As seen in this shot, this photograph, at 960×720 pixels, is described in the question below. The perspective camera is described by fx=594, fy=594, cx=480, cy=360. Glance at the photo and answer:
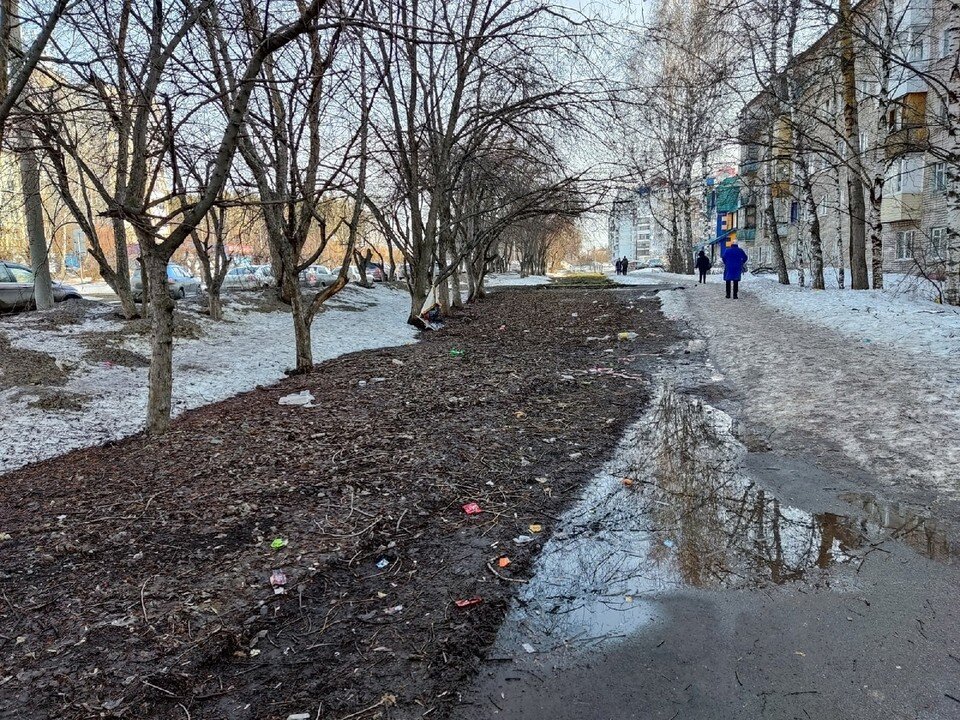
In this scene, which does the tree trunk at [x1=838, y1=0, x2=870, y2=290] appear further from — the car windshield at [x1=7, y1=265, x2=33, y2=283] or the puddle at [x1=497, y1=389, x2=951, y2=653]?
the car windshield at [x1=7, y1=265, x2=33, y2=283]

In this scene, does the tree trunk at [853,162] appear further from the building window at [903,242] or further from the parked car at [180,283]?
the parked car at [180,283]

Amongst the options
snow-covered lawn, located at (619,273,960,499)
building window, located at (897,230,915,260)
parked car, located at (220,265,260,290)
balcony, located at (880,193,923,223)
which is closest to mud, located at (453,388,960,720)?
snow-covered lawn, located at (619,273,960,499)

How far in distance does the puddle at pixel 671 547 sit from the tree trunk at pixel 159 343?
410 centimetres

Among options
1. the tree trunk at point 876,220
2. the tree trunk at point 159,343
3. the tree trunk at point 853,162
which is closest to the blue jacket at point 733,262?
the tree trunk at point 853,162

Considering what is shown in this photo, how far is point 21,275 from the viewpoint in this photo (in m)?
15.7

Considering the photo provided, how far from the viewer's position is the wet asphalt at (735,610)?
7.70 feet

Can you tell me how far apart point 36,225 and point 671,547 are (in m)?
13.5

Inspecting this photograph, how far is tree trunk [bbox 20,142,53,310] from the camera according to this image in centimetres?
1091

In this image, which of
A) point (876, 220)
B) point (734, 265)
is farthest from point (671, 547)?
point (734, 265)

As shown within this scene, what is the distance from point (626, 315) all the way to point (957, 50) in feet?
26.9

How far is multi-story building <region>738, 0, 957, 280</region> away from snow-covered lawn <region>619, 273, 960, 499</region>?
297 cm

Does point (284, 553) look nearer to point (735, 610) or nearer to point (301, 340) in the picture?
point (735, 610)

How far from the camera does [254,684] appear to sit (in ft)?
8.16

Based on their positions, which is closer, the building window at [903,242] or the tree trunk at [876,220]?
the tree trunk at [876,220]
